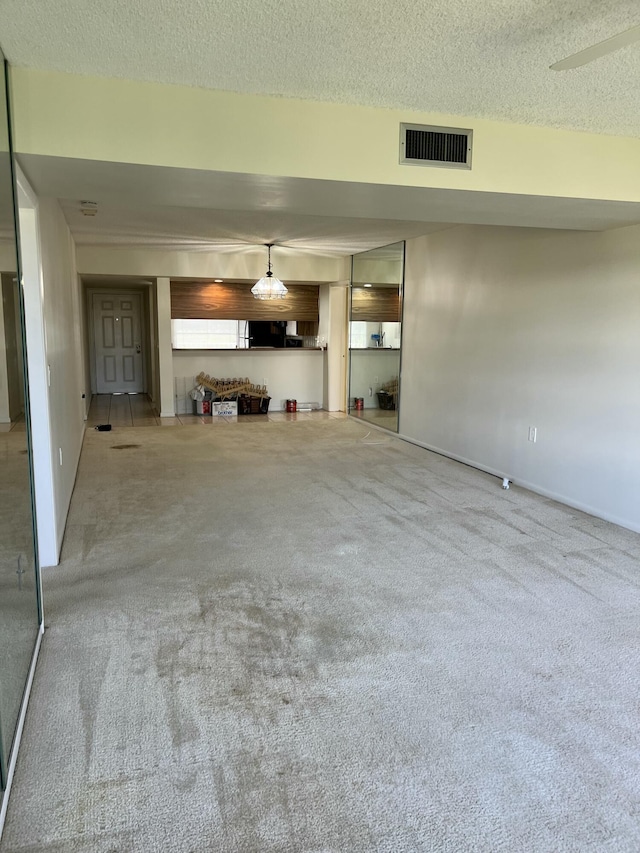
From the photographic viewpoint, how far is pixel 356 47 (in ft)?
6.79

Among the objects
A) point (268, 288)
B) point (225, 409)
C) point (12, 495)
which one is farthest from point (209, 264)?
point (12, 495)

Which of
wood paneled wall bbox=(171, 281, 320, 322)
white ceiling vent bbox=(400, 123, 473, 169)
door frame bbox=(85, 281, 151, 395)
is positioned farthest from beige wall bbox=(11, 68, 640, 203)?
door frame bbox=(85, 281, 151, 395)

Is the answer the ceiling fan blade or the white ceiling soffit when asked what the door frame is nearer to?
the white ceiling soffit

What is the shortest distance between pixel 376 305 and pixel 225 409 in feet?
9.10

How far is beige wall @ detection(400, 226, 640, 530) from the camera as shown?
3.96 metres

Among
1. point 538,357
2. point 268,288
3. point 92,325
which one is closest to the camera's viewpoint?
point 538,357

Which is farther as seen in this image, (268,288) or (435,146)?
(268,288)

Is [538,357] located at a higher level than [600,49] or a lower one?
lower

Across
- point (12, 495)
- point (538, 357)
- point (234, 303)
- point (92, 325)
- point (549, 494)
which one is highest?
point (234, 303)

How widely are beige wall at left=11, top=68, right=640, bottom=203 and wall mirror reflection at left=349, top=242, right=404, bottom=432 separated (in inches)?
161

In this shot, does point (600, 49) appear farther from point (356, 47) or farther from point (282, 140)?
point (282, 140)

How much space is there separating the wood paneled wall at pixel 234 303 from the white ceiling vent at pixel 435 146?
6.66 metres

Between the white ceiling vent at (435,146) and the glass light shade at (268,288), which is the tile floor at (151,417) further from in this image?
the white ceiling vent at (435,146)

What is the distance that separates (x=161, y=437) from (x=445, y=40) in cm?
560
